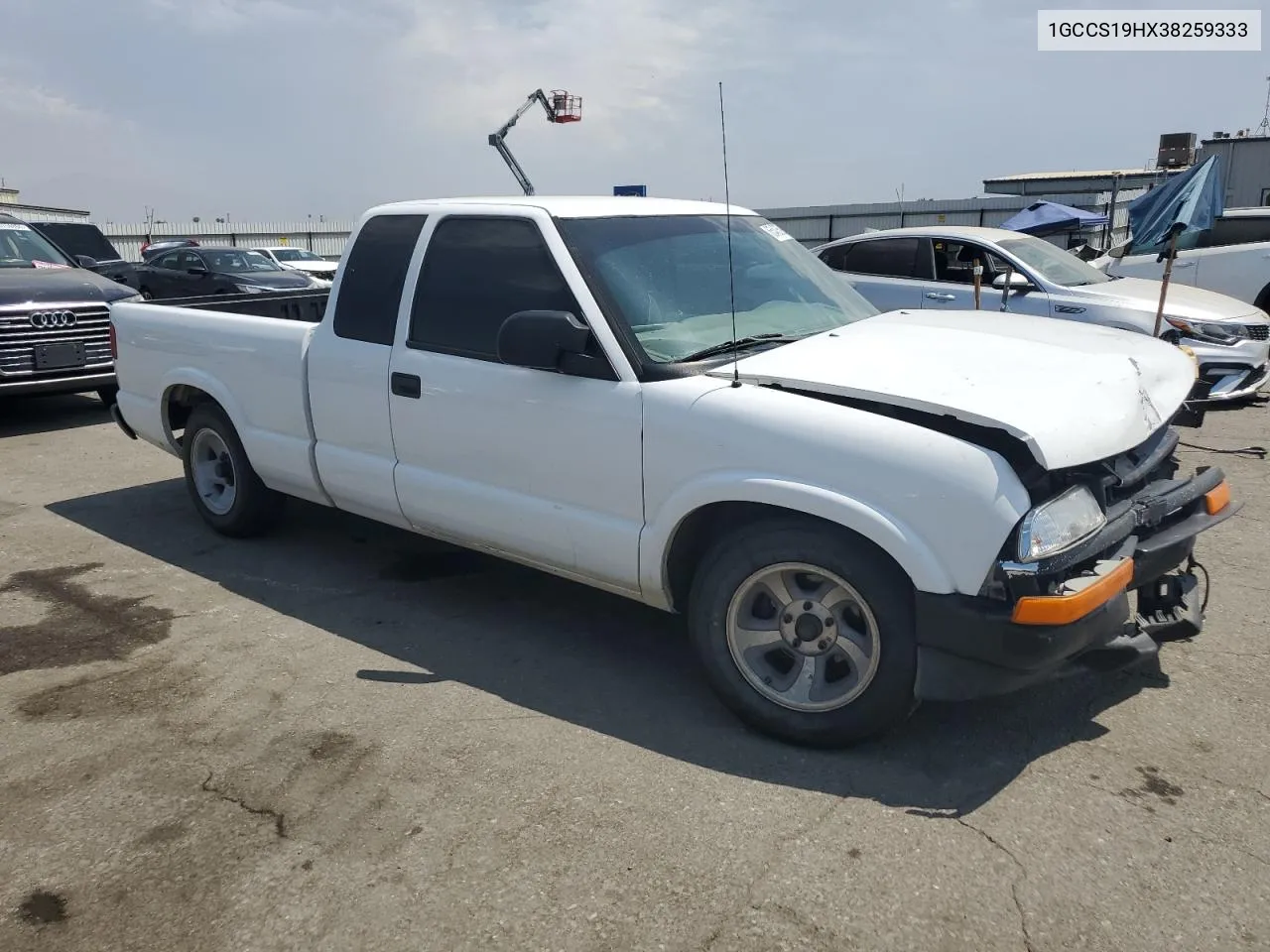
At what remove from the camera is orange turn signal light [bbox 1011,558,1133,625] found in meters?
2.99

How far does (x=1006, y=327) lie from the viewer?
4254 millimetres

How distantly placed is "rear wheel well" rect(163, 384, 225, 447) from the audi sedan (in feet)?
41.3

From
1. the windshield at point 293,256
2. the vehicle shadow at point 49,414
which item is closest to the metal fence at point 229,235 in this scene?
the windshield at point 293,256

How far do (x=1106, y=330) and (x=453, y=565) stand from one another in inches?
133

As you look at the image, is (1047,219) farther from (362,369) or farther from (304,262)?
(304,262)

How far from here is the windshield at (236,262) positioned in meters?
18.9

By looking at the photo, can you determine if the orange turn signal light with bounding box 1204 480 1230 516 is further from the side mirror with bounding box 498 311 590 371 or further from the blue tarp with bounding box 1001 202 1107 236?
the blue tarp with bounding box 1001 202 1107 236

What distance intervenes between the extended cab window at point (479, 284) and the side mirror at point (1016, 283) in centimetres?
604

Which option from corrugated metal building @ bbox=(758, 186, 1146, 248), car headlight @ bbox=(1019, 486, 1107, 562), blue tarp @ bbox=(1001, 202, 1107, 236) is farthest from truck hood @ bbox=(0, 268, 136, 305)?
corrugated metal building @ bbox=(758, 186, 1146, 248)

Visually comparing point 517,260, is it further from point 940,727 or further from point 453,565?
point 940,727

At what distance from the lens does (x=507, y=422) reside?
4102 millimetres

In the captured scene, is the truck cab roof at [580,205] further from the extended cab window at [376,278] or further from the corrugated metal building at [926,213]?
the corrugated metal building at [926,213]

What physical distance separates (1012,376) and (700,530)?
1199mm

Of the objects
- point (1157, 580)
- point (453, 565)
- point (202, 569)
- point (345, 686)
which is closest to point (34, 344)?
point (202, 569)
